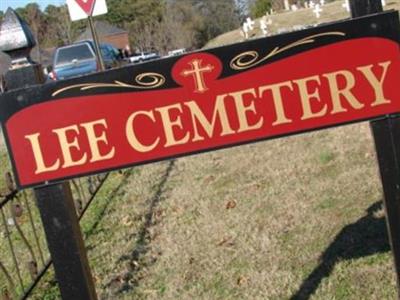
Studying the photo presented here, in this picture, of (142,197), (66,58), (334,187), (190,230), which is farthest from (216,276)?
(66,58)

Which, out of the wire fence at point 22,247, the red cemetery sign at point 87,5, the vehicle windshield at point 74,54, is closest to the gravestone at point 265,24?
the vehicle windshield at point 74,54

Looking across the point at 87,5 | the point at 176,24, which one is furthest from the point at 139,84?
the point at 176,24

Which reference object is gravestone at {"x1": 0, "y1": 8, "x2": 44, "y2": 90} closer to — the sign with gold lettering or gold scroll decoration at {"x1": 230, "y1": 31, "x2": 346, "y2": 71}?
the sign with gold lettering

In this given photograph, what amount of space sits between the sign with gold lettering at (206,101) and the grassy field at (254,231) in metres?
1.62

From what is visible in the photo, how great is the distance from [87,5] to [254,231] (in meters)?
4.41

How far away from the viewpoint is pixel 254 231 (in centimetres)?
508

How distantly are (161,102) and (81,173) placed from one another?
1.40 feet

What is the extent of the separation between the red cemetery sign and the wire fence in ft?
6.87

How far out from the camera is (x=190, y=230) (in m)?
5.42

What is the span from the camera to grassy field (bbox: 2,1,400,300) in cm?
419

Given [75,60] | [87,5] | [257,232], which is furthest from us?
[75,60]

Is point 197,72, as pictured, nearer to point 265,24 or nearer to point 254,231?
point 254,231

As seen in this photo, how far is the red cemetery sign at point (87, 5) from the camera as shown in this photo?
8211mm

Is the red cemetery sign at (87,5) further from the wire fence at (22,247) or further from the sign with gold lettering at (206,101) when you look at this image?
the sign with gold lettering at (206,101)
